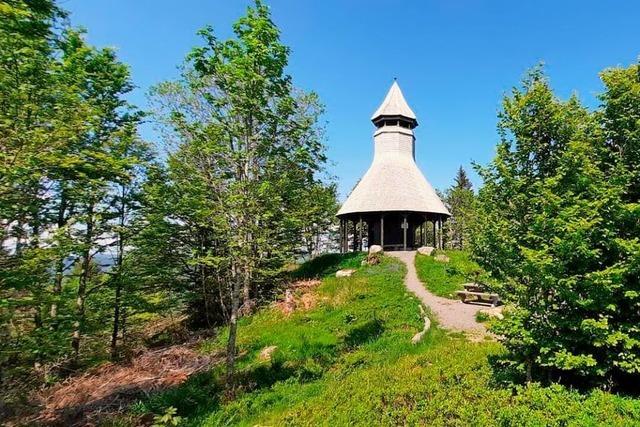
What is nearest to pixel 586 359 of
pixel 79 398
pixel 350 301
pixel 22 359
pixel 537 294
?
pixel 537 294

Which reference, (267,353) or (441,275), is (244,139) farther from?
(441,275)

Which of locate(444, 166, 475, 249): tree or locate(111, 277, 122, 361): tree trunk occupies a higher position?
locate(444, 166, 475, 249): tree

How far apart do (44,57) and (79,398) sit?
8149 mm

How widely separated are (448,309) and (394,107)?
20.4 metres

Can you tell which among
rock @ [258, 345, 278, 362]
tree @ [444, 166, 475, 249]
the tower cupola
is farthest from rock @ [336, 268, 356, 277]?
tree @ [444, 166, 475, 249]

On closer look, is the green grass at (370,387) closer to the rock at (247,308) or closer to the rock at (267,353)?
the rock at (267,353)

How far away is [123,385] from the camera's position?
9.74 m

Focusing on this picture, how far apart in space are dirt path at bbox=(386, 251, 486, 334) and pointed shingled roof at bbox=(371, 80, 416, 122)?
1546 cm

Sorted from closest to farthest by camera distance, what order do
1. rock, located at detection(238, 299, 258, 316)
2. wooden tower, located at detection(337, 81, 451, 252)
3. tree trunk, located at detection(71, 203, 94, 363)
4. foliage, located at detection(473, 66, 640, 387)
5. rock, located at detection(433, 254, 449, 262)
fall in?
foliage, located at detection(473, 66, 640, 387)
tree trunk, located at detection(71, 203, 94, 363)
rock, located at detection(238, 299, 258, 316)
rock, located at detection(433, 254, 449, 262)
wooden tower, located at detection(337, 81, 451, 252)

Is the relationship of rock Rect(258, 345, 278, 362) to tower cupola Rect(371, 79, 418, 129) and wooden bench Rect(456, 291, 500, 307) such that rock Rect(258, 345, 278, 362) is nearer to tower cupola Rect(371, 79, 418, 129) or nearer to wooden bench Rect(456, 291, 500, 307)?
wooden bench Rect(456, 291, 500, 307)

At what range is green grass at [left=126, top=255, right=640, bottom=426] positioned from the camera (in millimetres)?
5801

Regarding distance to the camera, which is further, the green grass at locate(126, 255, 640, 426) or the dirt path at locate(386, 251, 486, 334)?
the dirt path at locate(386, 251, 486, 334)

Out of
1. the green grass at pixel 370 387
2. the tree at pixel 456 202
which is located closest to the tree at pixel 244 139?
the green grass at pixel 370 387

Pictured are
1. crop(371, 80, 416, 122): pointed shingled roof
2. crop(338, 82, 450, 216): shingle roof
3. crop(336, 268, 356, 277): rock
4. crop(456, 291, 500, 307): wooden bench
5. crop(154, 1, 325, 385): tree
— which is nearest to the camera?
crop(154, 1, 325, 385): tree
